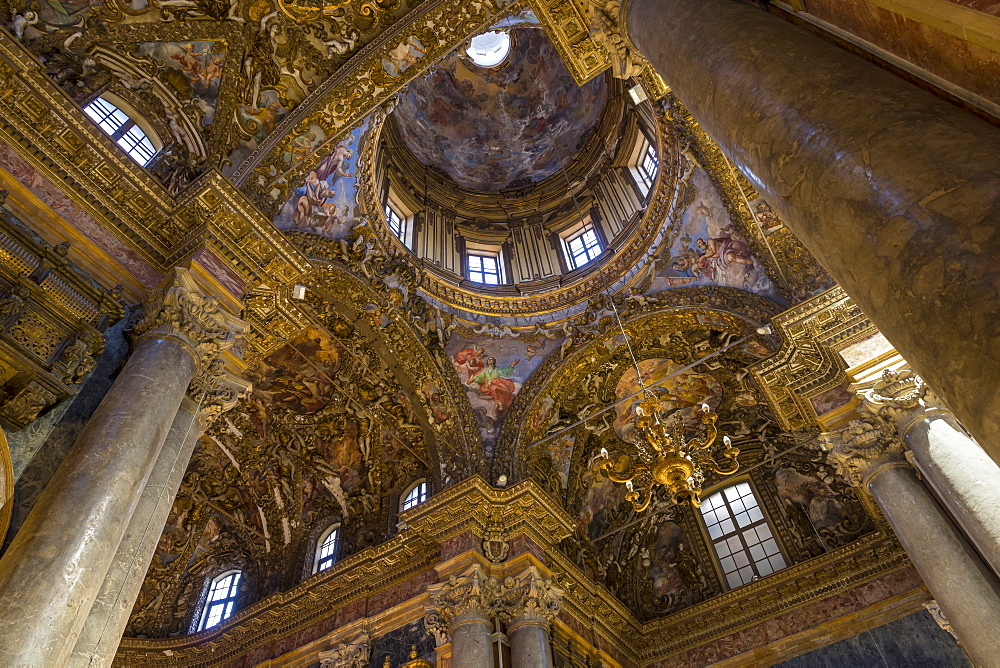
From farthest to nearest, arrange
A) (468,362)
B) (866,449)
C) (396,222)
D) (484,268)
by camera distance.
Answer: (484,268), (396,222), (468,362), (866,449)

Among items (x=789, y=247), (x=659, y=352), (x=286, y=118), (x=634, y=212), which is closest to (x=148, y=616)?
(x=286, y=118)

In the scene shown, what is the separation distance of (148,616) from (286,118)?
9886 mm

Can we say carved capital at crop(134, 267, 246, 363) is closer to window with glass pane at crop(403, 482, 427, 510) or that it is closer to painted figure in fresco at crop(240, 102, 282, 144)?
painted figure in fresco at crop(240, 102, 282, 144)

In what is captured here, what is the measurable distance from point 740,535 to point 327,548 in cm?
791

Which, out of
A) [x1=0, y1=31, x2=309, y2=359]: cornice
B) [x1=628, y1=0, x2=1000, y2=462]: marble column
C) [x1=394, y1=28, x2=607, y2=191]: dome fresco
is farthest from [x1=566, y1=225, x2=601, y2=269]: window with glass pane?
[x1=628, y1=0, x2=1000, y2=462]: marble column

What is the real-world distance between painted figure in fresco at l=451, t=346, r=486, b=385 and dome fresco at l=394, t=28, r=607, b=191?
5.23 metres

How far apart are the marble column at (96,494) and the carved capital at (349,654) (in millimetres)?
5672

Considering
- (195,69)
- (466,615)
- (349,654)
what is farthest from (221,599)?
(195,69)

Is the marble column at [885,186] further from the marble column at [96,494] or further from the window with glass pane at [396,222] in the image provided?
the window with glass pane at [396,222]

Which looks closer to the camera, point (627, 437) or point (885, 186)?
point (885, 186)

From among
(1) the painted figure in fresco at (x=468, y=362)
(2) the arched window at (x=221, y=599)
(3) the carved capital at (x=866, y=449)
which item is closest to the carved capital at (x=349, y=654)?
(2) the arched window at (x=221, y=599)

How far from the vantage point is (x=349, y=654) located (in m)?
9.91

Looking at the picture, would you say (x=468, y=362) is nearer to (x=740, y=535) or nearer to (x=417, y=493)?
(x=417, y=493)

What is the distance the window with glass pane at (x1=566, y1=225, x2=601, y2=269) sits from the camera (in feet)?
45.3
